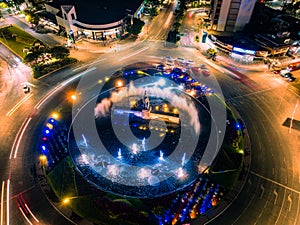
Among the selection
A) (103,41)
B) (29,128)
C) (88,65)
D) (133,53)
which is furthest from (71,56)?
(29,128)

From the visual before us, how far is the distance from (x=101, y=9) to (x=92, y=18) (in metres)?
11.9

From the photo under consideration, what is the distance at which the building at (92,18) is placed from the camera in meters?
100

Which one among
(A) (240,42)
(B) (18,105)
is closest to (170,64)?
(A) (240,42)

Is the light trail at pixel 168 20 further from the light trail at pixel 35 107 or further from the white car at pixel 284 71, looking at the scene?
the white car at pixel 284 71

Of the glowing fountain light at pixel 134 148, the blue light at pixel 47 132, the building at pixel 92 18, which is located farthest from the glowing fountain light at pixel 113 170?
the building at pixel 92 18

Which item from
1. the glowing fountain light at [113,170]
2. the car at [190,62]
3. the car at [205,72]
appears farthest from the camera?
the car at [190,62]

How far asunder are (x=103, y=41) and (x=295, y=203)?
95237 mm

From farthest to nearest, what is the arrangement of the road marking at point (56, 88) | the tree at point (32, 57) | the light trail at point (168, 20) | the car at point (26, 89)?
the light trail at point (168, 20), the tree at point (32, 57), the car at point (26, 89), the road marking at point (56, 88)

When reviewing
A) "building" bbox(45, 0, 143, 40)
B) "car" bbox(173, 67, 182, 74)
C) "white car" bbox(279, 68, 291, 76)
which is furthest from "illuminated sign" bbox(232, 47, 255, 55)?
"building" bbox(45, 0, 143, 40)

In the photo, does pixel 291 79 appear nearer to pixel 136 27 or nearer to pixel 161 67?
pixel 161 67

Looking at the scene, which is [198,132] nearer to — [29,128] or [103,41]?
[29,128]

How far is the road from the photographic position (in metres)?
43.3

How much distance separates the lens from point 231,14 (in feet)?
341

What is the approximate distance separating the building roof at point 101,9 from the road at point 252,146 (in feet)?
89.7
